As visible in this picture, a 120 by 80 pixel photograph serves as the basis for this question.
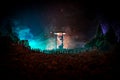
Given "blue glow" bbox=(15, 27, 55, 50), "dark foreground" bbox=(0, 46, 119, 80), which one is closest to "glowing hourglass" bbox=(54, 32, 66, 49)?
"blue glow" bbox=(15, 27, 55, 50)

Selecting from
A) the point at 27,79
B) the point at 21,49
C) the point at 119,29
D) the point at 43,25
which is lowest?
the point at 27,79

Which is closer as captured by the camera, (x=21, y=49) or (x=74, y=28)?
(x=21, y=49)

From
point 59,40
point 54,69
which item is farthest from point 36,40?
point 54,69

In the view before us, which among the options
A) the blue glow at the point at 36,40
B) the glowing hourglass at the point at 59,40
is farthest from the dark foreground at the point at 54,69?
the blue glow at the point at 36,40

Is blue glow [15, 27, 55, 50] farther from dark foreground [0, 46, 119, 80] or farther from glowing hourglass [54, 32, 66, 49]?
dark foreground [0, 46, 119, 80]

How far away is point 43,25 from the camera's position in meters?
35.5

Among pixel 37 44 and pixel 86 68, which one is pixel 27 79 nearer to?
pixel 86 68

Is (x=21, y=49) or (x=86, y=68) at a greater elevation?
(x=21, y=49)

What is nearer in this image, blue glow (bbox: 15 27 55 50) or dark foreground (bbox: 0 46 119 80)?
dark foreground (bbox: 0 46 119 80)

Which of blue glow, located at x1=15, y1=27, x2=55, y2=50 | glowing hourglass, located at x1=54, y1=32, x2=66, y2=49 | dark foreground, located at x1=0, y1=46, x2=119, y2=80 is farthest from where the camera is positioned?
blue glow, located at x1=15, y1=27, x2=55, y2=50

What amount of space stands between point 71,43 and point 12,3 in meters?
13.4

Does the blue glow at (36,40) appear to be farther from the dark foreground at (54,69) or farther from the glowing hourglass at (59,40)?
the dark foreground at (54,69)

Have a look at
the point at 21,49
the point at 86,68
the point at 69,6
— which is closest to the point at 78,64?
the point at 86,68

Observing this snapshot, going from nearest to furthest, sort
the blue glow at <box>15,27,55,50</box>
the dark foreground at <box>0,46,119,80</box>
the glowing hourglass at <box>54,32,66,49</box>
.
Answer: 1. the dark foreground at <box>0,46,119,80</box>
2. the glowing hourglass at <box>54,32,66,49</box>
3. the blue glow at <box>15,27,55,50</box>
